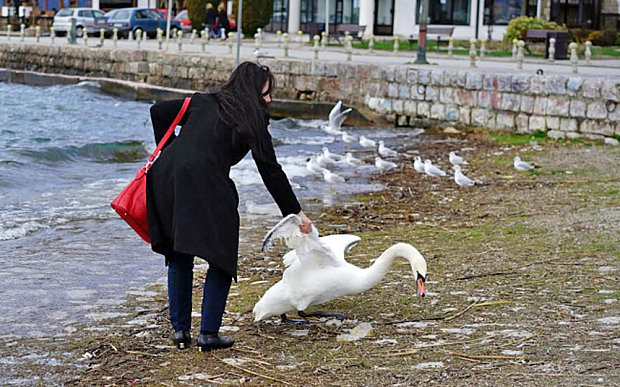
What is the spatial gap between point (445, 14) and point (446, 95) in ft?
82.4

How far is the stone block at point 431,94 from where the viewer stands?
70.4 ft

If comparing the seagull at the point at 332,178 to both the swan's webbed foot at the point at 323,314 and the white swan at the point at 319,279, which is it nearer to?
the swan's webbed foot at the point at 323,314

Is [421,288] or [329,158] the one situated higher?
[421,288]

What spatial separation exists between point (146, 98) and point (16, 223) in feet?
61.6

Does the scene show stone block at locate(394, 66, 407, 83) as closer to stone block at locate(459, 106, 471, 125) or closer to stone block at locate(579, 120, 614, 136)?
stone block at locate(459, 106, 471, 125)

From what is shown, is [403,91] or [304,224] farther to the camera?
[403,91]

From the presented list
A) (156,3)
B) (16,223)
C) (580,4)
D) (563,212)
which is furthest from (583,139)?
(156,3)

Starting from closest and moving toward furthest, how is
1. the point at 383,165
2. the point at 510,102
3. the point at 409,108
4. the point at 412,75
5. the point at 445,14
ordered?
A: 1. the point at 383,165
2. the point at 510,102
3. the point at 412,75
4. the point at 409,108
5. the point at 445,14

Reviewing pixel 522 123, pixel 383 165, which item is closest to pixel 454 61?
pixel 522 123

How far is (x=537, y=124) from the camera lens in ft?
61.7

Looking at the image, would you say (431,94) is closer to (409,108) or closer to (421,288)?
(409,108)

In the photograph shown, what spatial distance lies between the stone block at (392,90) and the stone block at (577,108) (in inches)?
213

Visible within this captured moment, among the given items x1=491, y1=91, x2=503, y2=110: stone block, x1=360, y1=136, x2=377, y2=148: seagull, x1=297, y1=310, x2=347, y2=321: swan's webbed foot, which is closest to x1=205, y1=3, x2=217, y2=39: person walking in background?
x1=491, y1=91, x2=503, y2=110: stone block

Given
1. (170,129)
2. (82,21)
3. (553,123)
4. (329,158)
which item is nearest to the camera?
(170,129)
